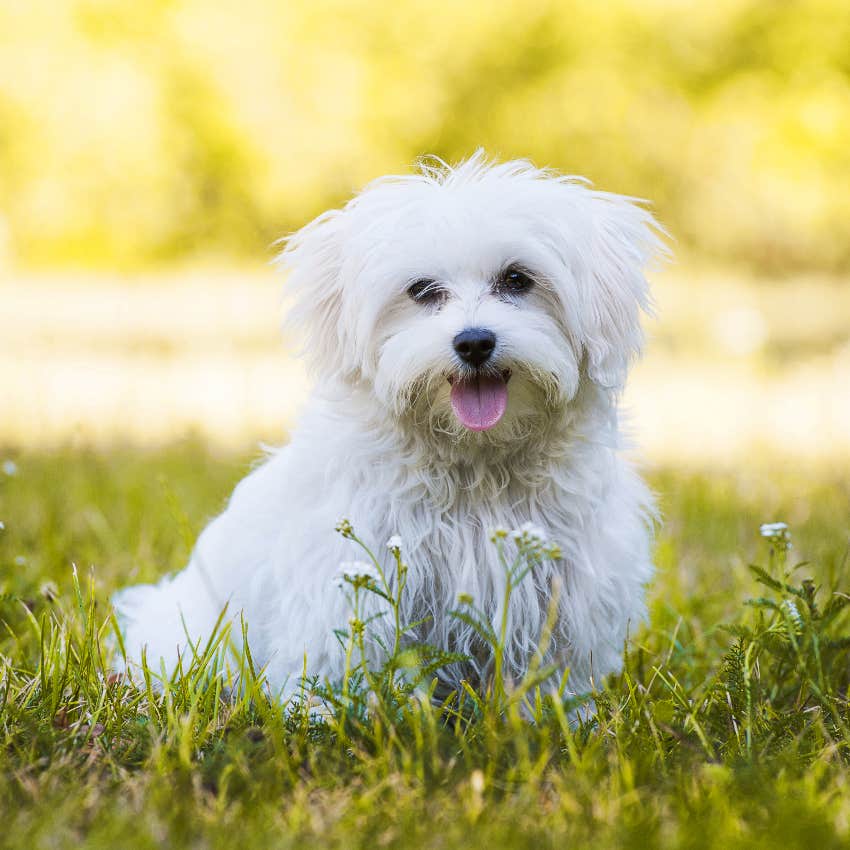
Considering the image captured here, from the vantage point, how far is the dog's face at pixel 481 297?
2.70m

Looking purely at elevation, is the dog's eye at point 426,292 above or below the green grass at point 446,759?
above

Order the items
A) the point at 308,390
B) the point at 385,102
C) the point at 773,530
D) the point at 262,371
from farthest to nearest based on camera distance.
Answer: the point at 385,102, the point at 262,371, the point at 308,390, the point at 773,530

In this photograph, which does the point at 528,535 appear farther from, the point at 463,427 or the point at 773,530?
the point at 773,530

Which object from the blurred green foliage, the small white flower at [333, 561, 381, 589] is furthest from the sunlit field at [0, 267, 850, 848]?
the blurred green foliage

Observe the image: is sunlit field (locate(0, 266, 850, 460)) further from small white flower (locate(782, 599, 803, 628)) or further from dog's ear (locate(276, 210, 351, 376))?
small white flower (locate(782, 599, 803, 628))

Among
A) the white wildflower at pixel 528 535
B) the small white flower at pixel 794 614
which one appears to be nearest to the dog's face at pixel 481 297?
the white wildflower at pixel 528 535

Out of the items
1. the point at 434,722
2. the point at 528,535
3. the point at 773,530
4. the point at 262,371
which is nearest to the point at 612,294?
the point at 773,530

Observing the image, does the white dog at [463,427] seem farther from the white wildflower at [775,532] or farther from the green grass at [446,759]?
the white wildflower at [775,532]

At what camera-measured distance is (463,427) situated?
8.96ft

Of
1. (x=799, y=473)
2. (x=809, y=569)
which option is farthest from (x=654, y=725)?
(x=799, y=473)

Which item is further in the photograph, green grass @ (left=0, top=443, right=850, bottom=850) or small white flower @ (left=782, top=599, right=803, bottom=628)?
small white flower @ (left=782, top=599, right=803, bottom=628)

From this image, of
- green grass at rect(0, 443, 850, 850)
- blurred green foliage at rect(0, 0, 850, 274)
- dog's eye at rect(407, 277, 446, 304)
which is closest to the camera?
green grass at rect(0, 443, 850, 850)

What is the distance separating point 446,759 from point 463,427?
783mm

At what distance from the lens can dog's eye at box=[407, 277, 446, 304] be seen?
282 centimetres
